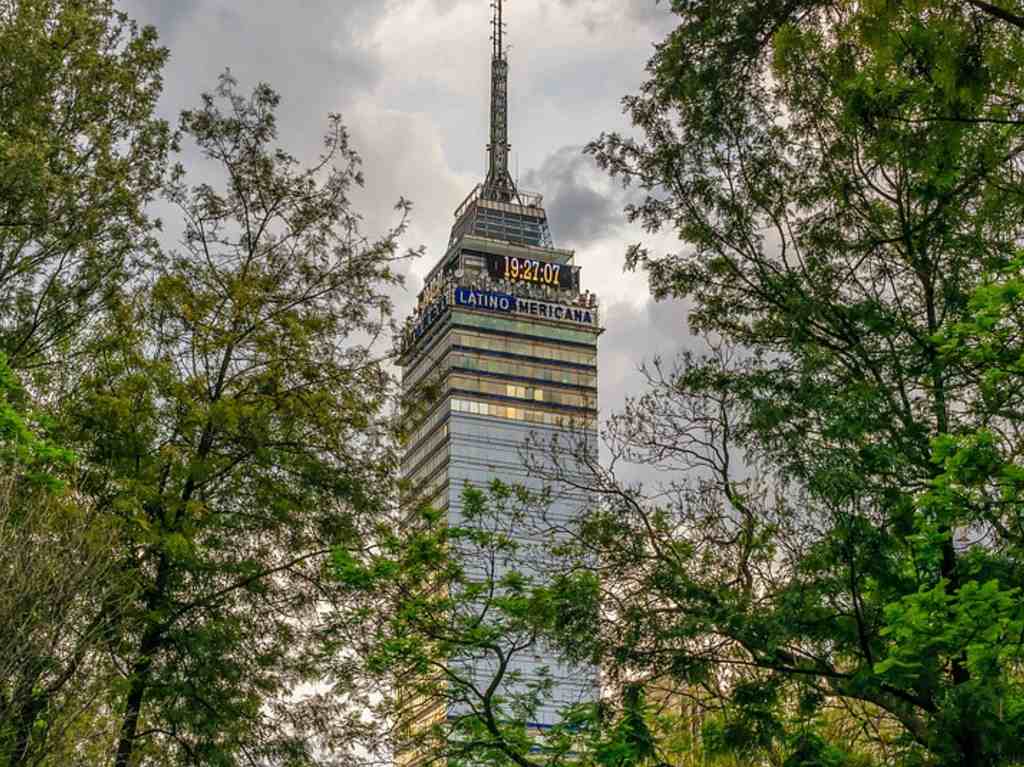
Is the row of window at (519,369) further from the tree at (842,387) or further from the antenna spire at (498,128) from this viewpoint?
the tree at (842,387)

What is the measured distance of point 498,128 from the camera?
133 meters

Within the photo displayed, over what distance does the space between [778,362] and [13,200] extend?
9.49 meters

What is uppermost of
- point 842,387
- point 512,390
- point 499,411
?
point 512,390

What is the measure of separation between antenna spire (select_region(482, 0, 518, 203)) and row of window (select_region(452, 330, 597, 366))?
19255mm

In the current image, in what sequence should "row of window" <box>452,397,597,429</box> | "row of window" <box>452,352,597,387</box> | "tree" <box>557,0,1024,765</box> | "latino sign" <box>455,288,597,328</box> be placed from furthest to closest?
"latino sign" <box>455,288,597,328</box> → "row of window" <box>452,352,597,387</box> → "row of window" <box>452,397,597,429</box> → "tree" <box>557,0,1024,765</box>

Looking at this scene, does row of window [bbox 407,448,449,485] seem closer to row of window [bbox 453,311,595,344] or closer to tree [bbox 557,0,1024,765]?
row of window [bbox 453,311,595,344]

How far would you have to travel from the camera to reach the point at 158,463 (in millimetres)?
15688

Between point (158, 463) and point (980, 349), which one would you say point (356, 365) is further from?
point (980, 349)

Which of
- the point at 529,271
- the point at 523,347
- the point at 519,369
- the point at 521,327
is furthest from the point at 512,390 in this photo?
the point at 529,271

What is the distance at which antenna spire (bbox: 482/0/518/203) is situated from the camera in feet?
427

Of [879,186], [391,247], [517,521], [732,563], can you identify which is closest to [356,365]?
[391,247]

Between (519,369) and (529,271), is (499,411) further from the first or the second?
(529,271)

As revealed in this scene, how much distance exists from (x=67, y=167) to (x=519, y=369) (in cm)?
10917

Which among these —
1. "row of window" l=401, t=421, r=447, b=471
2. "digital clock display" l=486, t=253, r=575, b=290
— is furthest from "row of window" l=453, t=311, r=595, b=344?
"row of window" l=401, t=421, r=447, b=471
